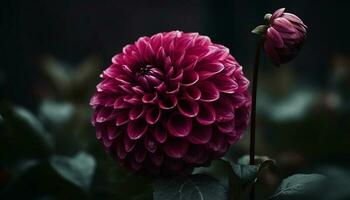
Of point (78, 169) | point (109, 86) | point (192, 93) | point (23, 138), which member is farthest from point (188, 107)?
point (23, 138)

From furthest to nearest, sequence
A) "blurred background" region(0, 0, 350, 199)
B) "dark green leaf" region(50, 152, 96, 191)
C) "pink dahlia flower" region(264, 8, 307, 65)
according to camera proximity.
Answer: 1. "blurred background" region(0, 0, 350, 199)
2. "dark green leaf" region(50, 152, 96, 191)
3. "pink dahlia flower" region(264, 8, 307, 65)

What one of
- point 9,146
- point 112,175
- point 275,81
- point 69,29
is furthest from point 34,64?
point 112,175

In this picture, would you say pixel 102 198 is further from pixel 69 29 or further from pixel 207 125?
pixel 69 29

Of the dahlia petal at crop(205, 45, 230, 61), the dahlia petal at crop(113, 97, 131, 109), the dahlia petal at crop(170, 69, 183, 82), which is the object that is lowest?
the dahlia petal at crop(113, 97, 131, 109)

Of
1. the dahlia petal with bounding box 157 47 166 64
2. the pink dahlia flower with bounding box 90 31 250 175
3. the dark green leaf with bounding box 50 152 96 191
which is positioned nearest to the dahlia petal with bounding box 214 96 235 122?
the pink dahlia flower with bounding box 90 31 250 175

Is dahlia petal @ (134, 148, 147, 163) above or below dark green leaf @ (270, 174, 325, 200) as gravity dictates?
above

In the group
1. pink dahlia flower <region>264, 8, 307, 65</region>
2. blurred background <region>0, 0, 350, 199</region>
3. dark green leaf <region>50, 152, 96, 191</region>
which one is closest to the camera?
pink dahlia flower <region>264, 8, 307, 65</region>

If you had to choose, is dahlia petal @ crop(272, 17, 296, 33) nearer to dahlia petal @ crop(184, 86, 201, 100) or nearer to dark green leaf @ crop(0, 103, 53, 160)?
dahlia petal @ crop(184, 86, 201, 100)

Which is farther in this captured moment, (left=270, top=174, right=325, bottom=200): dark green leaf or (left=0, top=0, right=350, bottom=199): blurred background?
(left=0, top=0, right=350, bottom=199): blurred background
